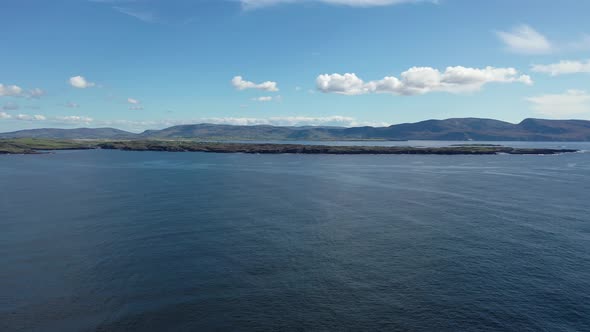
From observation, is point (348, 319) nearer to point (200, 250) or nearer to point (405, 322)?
point (405, 322)

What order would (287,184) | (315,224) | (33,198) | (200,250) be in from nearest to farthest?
(200,250), (315,224), (33,198), (287,184)

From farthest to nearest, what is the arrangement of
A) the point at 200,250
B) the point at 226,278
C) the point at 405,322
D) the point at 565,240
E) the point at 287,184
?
the point at 287,184, the point at 565,240, the point at 200,250, the point at 226,278, the point at 405,322

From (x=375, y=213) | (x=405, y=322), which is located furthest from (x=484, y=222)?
(x=405, y=322)

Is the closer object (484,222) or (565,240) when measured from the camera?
(565,240)

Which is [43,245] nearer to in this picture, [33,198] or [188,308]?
[188,308]

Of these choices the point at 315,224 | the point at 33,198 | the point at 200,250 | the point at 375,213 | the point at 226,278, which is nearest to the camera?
the point at 226,278

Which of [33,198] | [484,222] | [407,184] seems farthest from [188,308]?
[407,184]
